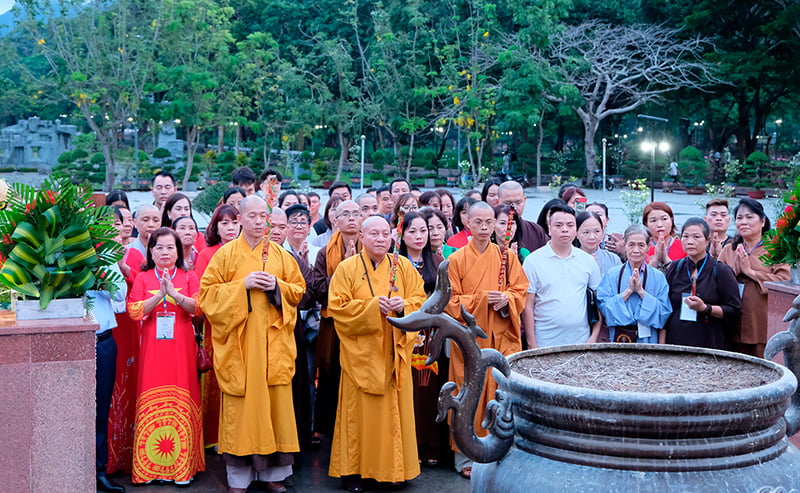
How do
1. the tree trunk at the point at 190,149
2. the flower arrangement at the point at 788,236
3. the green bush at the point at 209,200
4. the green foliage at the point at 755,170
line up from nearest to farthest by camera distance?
the flower arrangement at the point at 788,236 < the green bush at the point at 209,200 < the green foliage at the point at 755,170 < the tree trunk at the point at 190,149

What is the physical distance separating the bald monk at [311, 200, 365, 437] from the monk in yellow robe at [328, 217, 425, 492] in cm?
65

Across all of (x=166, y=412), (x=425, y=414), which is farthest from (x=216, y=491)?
(x=425, y=414)

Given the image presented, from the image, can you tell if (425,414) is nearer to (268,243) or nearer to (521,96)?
(268,243)

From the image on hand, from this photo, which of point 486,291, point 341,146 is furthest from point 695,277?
point 341,146

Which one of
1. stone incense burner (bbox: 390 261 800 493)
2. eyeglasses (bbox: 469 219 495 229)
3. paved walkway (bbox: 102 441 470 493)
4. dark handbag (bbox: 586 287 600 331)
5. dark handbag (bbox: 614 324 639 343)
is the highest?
eyeglasses (bbox: 469 219 495 229)

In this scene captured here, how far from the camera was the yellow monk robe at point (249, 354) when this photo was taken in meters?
5.25

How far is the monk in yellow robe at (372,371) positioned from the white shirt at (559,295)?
87cm

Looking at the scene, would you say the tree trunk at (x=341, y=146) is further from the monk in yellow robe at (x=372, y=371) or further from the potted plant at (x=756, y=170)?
the monk in yellow robe at (x=372, y=371)

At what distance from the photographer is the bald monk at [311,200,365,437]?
6.19 m

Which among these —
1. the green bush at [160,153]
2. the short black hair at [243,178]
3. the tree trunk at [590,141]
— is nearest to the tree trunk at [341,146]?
the green bush at [160,153]

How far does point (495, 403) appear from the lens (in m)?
2.30

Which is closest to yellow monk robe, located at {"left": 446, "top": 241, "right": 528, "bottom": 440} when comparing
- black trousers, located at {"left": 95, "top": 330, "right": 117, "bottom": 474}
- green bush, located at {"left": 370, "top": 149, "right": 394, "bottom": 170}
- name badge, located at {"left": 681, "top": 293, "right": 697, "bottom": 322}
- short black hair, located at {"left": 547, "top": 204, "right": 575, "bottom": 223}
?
short black hair, located at {"left": 547, "top": 204, "right": 575, "bottom": 223}

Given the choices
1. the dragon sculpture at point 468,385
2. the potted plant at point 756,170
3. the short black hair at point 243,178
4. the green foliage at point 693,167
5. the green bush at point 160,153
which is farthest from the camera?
the green bush at point 160,153

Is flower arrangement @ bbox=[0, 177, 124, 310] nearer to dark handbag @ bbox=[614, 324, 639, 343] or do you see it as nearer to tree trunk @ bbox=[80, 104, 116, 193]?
dark handbag @ bbox=[614, 324, 639, 343]
